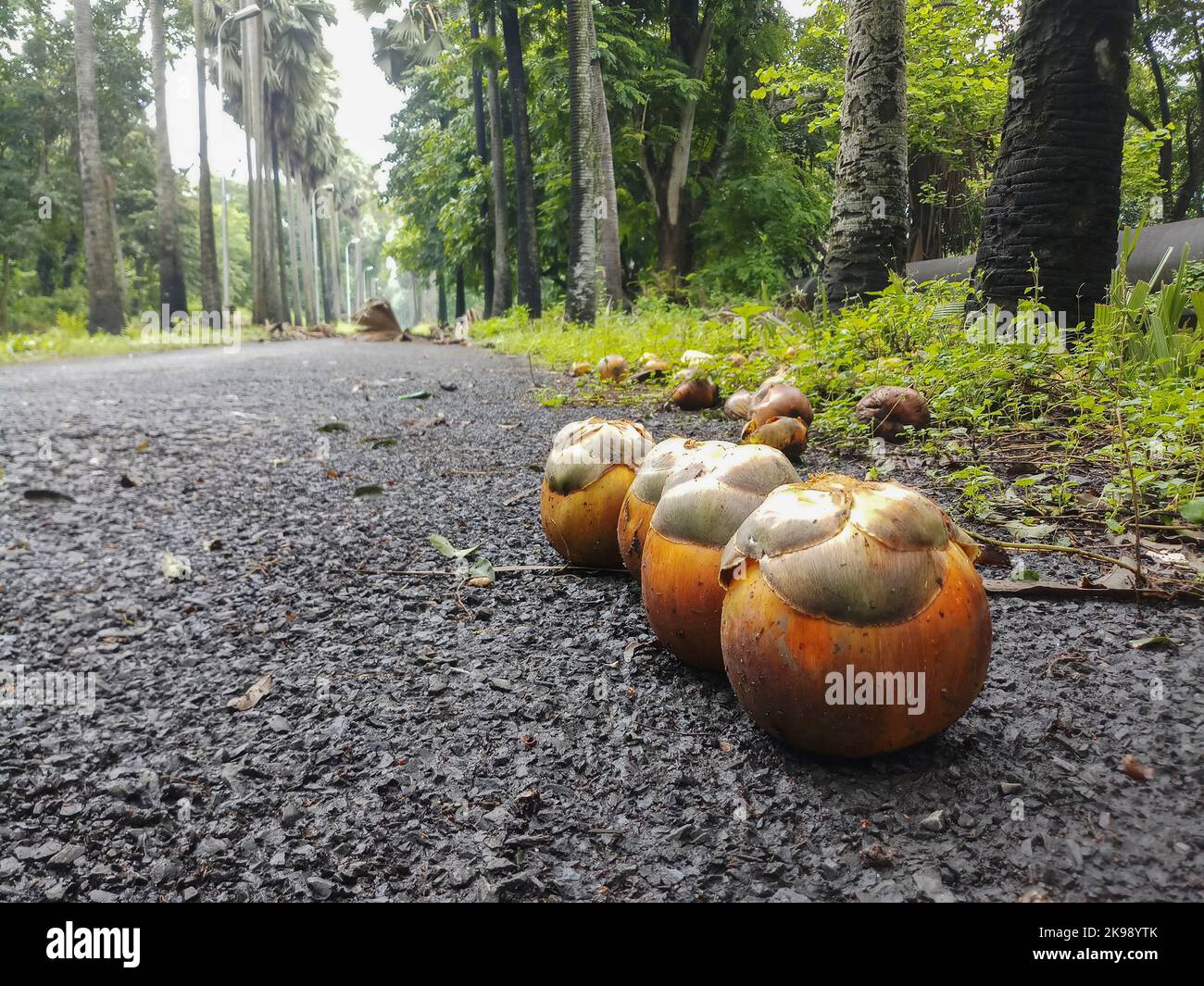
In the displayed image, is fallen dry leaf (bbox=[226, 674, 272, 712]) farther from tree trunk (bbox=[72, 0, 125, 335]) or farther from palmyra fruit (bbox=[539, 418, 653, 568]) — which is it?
tree trunk (bbox=[72, 0, 125, 335])

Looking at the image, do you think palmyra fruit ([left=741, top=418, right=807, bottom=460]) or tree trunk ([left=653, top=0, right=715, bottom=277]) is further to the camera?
tree trunk ([left=653, top=0, right=715, bottom=277])

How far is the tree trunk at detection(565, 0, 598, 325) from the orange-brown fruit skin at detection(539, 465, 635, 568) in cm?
975

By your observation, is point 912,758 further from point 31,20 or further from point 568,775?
point 31,20

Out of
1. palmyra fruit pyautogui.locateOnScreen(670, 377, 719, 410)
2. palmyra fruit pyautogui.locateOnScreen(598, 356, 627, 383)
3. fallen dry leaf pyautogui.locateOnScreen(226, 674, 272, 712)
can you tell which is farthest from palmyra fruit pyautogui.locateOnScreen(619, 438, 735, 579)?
palmyra fruit pyautogui.locateOnScreen(598, 356, 627, 383)

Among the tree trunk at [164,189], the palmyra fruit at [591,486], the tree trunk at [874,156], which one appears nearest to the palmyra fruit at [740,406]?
the palmyra fruit at [591,486]

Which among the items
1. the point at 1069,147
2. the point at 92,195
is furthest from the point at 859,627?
the point at 92,195

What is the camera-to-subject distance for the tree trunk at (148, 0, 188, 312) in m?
19.2

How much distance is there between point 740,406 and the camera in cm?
389

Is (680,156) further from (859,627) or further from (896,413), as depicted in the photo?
(859,627)

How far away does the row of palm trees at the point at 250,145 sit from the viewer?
1639 cm
